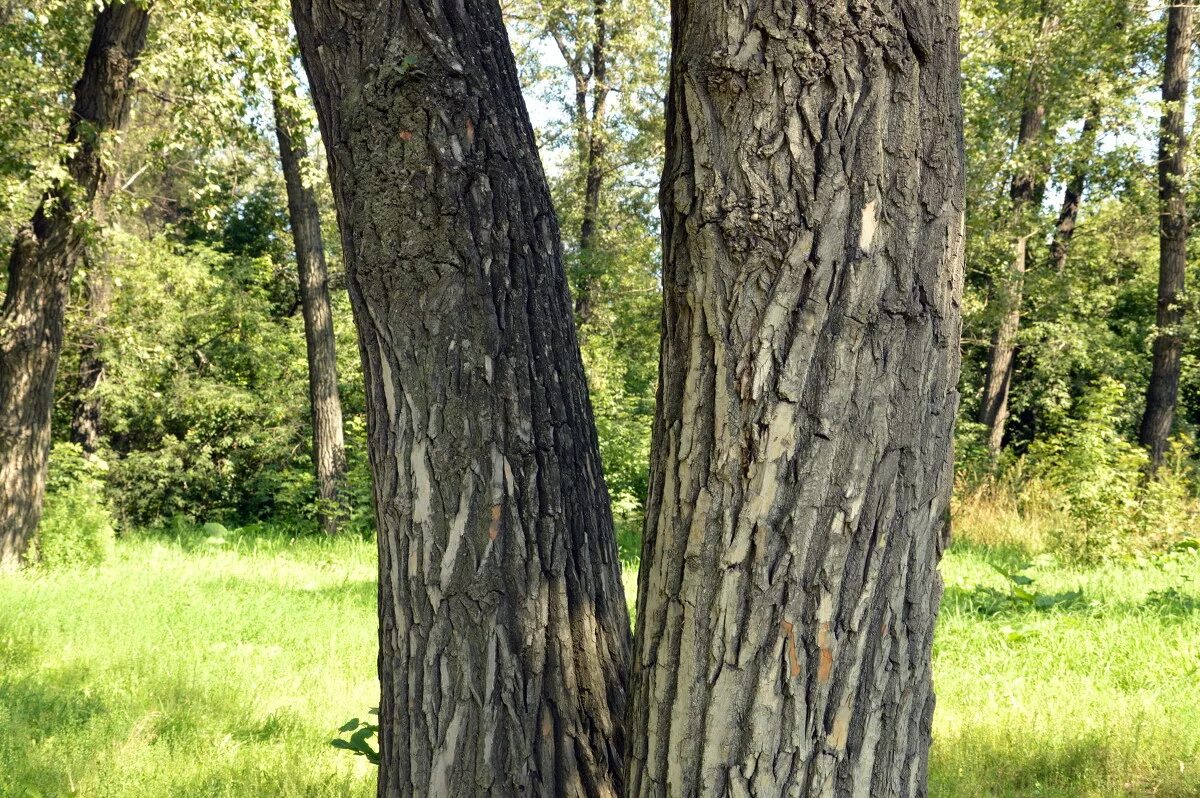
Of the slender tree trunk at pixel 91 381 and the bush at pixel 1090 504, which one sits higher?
the slender tree trunk at pixel 91 381

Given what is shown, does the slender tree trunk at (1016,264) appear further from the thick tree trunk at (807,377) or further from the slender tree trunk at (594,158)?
the thick tree trunk at (807,377)

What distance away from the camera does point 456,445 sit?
2.49m

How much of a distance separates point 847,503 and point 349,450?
50.8 ft

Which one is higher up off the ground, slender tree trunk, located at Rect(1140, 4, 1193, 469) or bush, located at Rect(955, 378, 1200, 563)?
slender tree trunk, located at Rect(1140, 4, 1193, 469)

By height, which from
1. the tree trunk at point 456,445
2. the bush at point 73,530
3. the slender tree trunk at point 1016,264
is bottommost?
the bush at point 73,530

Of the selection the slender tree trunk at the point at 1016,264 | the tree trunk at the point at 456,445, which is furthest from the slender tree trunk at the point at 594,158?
the tree trunk at the point at 456,445

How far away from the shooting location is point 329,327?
13.4 meters

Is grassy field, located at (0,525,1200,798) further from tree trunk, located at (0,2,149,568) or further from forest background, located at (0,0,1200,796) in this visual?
tree trunk, located at (0,2,149,568)

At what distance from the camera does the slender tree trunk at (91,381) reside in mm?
14184

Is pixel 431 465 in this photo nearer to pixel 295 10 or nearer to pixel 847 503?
pixel 847 503

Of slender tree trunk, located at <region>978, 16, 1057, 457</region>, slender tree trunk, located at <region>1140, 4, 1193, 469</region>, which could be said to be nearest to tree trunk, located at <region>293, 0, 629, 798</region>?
slender tree trunk, located at <region>978, 16, 1057, 457</region>

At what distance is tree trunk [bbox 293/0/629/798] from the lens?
249cm

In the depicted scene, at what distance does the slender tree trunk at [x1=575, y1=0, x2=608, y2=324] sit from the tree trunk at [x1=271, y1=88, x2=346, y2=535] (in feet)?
19.6

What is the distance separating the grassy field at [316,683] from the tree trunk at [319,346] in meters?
4.63
